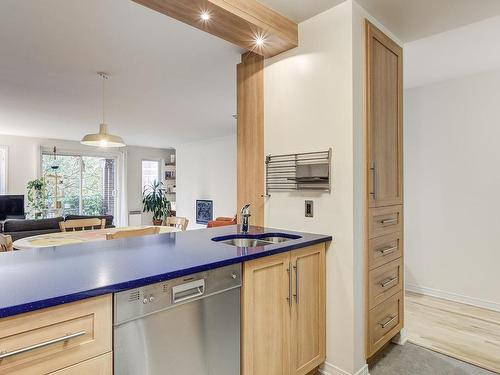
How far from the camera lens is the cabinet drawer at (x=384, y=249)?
2.05 m

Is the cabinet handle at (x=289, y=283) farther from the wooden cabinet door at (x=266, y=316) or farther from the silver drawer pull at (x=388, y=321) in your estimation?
the silver drawer pull at (x=388, y=321)

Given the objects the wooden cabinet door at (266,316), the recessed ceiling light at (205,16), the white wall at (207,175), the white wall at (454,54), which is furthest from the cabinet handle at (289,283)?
the white wall at (207,175)

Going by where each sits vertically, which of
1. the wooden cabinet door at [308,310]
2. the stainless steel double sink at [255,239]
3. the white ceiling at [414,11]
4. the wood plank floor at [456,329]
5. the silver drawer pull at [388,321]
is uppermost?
the white ceiling at [414,11]

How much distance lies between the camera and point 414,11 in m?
2.00

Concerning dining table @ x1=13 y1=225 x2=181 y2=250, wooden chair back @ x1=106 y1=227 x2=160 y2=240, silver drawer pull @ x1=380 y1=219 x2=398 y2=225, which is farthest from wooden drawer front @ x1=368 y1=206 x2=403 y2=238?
dining table @ x1=13 y1=225 x2=181 y2=250

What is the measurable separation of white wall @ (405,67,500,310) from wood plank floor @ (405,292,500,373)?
257mm

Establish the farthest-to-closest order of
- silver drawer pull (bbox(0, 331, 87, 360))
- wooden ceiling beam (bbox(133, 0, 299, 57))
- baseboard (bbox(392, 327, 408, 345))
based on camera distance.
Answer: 1. baseboard (bbox(392, 327, 408, 345))
2. wooden ceiling beam (bbox(133, 0, 299, 57))
3. silver drawer pull (bbox(0, 331, 87, 360))

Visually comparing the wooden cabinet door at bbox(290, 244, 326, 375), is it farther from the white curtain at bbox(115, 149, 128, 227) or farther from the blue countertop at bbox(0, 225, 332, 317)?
the white curtain at bbox(115, 149, 128, 227)

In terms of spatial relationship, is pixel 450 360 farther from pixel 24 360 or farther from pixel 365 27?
pixel 24 360

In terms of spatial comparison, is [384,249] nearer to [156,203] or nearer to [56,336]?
[56,336]

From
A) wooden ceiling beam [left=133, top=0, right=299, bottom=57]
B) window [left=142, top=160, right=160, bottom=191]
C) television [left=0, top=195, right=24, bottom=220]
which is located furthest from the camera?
window [left=142, top=160, right=160, bottom=191]

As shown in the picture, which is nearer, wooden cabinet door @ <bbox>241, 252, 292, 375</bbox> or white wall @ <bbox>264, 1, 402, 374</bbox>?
wooden cabinet door @ <bbox>241, 252, 292, 375</bbox>

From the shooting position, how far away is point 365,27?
1.99 m

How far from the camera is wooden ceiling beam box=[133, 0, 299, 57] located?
169cm
